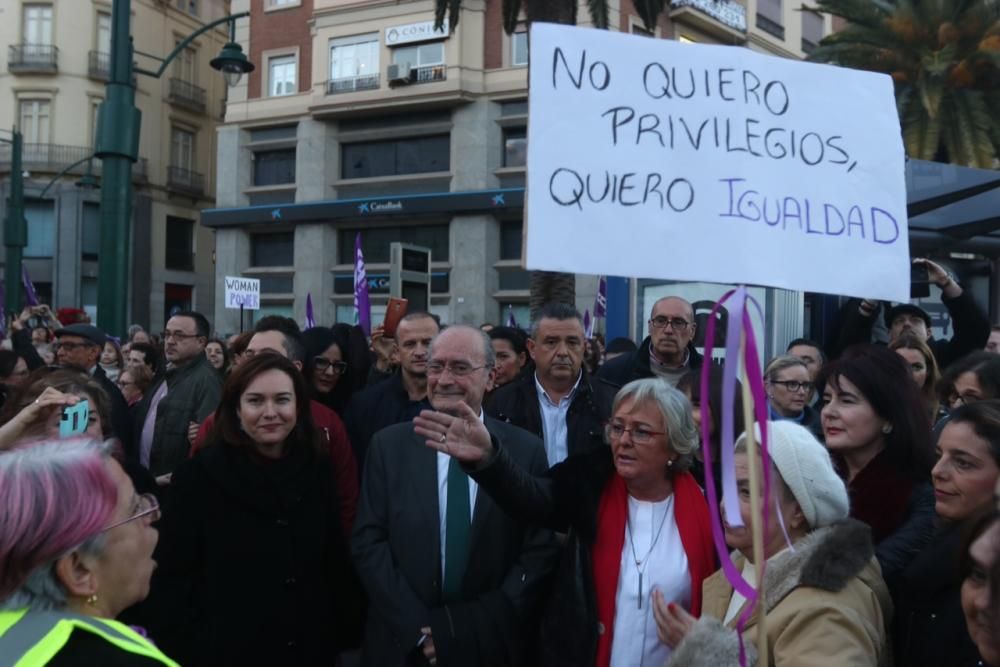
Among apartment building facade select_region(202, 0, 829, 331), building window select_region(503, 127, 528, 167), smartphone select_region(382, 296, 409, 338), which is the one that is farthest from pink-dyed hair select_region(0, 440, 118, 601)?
building window select_region(503, 127, 528, 167)

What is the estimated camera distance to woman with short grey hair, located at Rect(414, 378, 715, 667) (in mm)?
2805

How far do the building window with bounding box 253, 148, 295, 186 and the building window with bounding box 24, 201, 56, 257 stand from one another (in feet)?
28.4

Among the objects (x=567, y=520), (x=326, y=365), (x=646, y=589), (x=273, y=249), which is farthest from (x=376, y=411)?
(x=273, y=249)

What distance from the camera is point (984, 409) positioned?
255 cm

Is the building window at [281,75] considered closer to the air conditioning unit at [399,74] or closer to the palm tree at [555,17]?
the air conditioning unit at [399,74]

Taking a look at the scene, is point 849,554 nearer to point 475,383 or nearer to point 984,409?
point 984,409

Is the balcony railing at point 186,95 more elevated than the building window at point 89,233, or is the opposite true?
the balcony railing at point 186,95

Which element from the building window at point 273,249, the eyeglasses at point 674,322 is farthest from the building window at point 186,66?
the eyeglasses at point 674,322

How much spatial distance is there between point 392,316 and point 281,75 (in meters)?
26.7

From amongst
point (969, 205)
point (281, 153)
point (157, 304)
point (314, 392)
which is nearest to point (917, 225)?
point (969, 205)

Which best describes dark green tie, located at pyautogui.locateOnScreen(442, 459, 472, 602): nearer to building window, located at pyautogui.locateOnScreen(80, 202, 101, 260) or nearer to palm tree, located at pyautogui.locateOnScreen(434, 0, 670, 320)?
palm tree, located at pyautogui.locateOnScreen(434, 0, 670, 320)

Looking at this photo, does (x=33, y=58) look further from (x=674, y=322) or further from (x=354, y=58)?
(x=674, y=322)

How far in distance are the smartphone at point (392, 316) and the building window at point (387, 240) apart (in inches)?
830

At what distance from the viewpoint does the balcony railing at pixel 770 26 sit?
30422mm
